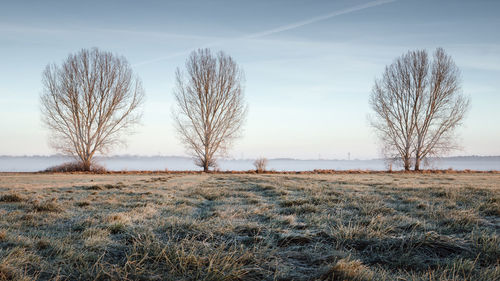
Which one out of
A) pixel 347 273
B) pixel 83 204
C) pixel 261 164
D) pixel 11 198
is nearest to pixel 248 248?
pixel 347 273

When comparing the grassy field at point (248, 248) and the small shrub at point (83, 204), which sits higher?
the grassy field at point (248, 248)

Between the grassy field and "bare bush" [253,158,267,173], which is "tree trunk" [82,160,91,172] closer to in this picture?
"bare bush" [253,158,267,173]

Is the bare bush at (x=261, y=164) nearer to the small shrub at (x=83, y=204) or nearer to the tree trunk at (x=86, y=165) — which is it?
the tree trunk at (x=86, y=165)

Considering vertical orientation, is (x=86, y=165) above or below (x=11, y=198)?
above

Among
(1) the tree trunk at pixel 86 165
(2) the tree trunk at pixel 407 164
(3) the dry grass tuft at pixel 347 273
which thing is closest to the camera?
(3) the dry grass tuft at pixel 347 273

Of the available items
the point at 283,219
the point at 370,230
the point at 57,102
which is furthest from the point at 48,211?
the point at 57,102

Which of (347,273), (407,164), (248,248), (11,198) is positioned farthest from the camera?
(407,164)

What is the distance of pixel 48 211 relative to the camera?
4777 millimetres

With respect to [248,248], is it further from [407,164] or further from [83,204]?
[407,164]

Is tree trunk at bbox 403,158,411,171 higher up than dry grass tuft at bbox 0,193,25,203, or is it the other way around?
tree trunk at bbox 403,158,411,171

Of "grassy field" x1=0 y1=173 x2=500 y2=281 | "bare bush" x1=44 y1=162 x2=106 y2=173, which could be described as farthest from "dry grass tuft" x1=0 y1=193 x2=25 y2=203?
"bare bush" x1=44 y1=162 x2=106 y2=173

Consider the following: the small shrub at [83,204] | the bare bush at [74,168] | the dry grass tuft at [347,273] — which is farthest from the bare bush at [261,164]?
the dry grass tuft at [347,273]

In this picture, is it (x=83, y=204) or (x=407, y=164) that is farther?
(x=407, y=164)

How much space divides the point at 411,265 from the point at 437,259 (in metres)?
0.29
